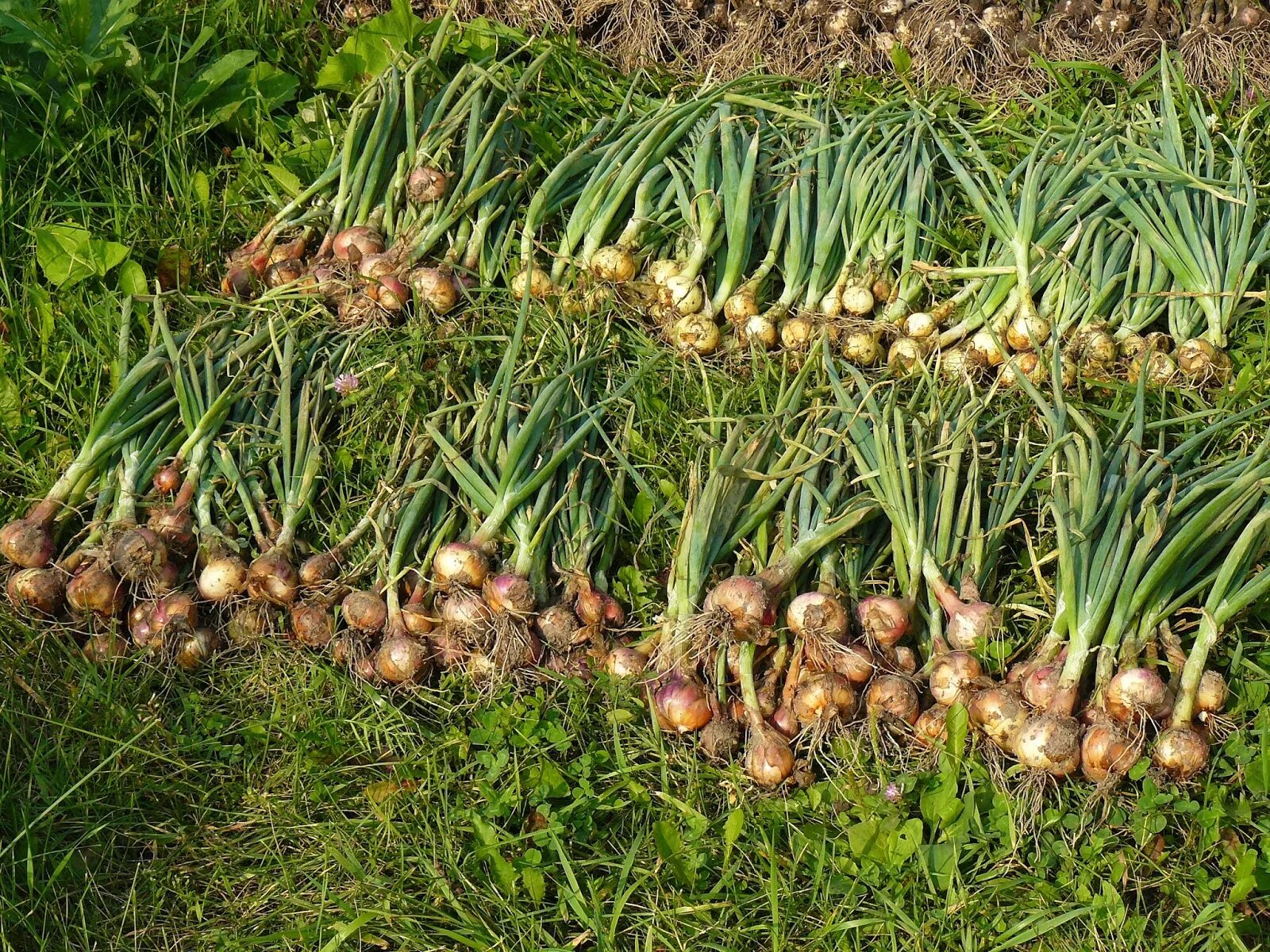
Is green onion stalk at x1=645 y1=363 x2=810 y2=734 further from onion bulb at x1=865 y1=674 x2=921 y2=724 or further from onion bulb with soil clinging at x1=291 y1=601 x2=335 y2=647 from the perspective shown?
onion bulb with soil clinging at x1=291 y1=601 x2=335 y2=647

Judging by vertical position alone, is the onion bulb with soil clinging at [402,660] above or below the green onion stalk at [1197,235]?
below

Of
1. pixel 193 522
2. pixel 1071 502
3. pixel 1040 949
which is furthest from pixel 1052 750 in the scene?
pixel 193 522

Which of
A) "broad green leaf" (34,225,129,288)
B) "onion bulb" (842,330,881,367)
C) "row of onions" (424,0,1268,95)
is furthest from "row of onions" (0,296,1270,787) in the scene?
"row of onions" (424,0,1268,95)

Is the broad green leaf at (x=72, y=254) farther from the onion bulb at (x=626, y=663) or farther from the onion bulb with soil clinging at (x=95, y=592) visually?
the onion bulb at (x=626, y=663)

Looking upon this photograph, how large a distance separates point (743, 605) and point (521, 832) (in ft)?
1.78

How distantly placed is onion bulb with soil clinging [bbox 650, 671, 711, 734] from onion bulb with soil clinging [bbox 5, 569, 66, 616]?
1181 mm

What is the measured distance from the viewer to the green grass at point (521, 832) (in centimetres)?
191

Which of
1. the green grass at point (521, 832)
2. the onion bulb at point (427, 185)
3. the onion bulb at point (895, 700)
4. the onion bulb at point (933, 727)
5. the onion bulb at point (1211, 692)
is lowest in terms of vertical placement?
the green grass at point (521, 832)

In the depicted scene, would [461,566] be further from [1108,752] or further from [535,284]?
[1108,752]

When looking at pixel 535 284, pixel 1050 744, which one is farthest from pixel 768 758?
pixel 535 284

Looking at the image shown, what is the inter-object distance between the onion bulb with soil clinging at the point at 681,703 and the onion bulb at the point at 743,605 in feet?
0.40

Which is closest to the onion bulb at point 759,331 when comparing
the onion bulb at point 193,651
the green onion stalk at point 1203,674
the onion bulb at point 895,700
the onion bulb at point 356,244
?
the onion bulb at point 356,244

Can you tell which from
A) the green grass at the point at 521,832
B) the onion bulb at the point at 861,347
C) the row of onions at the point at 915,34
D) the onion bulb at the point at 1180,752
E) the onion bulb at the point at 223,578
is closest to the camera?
the green grass at the point at 521,832

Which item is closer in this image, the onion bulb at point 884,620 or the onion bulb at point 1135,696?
the onion bulb at point 1135,696
